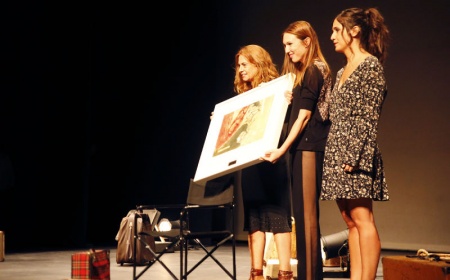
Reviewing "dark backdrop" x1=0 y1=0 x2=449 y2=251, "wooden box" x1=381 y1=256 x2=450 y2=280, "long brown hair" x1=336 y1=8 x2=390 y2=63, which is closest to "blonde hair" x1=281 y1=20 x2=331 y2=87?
"long brown hair" x1=336 y1=8 x2=390 y2=63

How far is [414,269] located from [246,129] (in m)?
1.12

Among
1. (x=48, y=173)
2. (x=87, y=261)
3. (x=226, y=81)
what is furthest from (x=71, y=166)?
(x=87, y=261)

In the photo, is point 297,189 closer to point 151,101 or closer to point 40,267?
point 40,267

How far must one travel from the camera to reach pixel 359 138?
9.33ft

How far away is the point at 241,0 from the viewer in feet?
28.4

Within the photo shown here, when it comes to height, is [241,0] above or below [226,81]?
above

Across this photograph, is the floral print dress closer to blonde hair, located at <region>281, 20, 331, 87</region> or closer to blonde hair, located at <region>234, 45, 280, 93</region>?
blonde hair, located at <region>281, 20, 331, 87</region>

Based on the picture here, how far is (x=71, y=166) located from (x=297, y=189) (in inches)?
210

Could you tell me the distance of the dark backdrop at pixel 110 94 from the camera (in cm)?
773

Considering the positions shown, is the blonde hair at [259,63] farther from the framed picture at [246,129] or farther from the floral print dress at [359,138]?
the floral print dress at [359,138]

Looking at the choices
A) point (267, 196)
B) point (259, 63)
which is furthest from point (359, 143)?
point (259, 63)

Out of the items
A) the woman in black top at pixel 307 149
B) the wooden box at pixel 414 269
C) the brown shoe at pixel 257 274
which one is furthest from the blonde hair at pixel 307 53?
the brown shoe at pixel 257 274

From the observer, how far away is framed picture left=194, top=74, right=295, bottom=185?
11.2 ft

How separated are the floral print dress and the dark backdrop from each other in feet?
14.9
